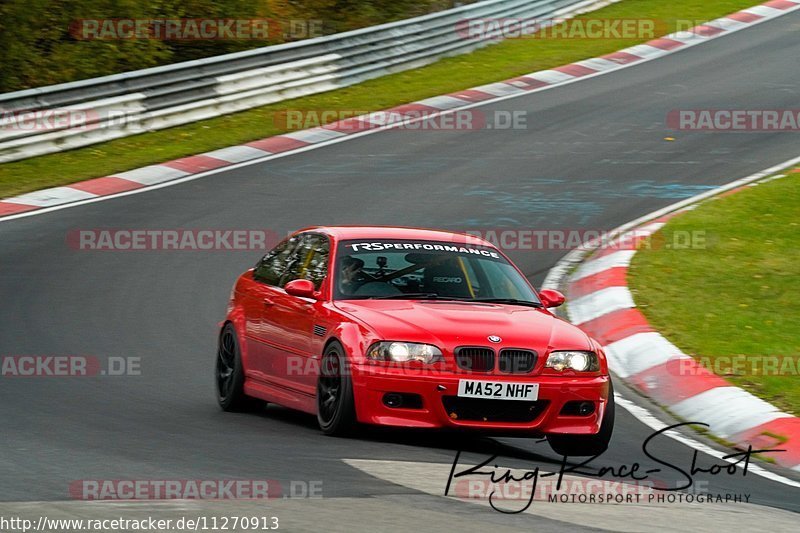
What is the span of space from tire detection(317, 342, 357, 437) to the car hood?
27cm

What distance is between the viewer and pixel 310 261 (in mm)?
9586

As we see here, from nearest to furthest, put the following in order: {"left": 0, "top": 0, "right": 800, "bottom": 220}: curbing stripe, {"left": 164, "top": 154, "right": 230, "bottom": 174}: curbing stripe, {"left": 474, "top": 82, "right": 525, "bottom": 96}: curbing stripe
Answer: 1. {"left": 0, "top": 0, "right": 800, "bottom": 220}: curbing stripe
2. {"left": 164, "top": 154, "right": 230, "bottom": 174}: curbing stripe
3. {"left": 474, "top": 82, "right": 525, "bottom": 96}: curbing stripe

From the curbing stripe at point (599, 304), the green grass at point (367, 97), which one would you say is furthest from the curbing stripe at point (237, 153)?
the curbing stripe at point (599, 304)

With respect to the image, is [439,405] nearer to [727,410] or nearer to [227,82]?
[727,410]

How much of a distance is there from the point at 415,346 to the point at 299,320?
1183mm

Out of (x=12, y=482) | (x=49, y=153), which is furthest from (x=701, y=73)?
(x=12, y=482)

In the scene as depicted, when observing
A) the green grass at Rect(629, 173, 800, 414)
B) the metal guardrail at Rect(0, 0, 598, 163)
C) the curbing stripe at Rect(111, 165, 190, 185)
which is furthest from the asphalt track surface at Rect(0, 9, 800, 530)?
the metal guardrail at Rect(0, 0, 598, 163)

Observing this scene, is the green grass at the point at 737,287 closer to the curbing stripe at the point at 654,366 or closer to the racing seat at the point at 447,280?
the curbing stripe at the point at 654,366

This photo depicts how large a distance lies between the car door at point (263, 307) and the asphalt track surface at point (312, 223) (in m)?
0.37

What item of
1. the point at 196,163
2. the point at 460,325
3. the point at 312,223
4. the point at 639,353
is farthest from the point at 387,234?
the point at 196,163

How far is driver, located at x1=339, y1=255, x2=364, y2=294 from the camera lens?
357 inches

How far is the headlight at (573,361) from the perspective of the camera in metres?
8.30

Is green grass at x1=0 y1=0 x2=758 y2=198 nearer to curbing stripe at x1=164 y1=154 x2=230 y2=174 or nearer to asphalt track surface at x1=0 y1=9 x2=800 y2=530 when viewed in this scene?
curbing stripe at x1=164 y1=154 x2=230 y2=174

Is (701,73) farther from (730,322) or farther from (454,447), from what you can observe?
(454,447)
